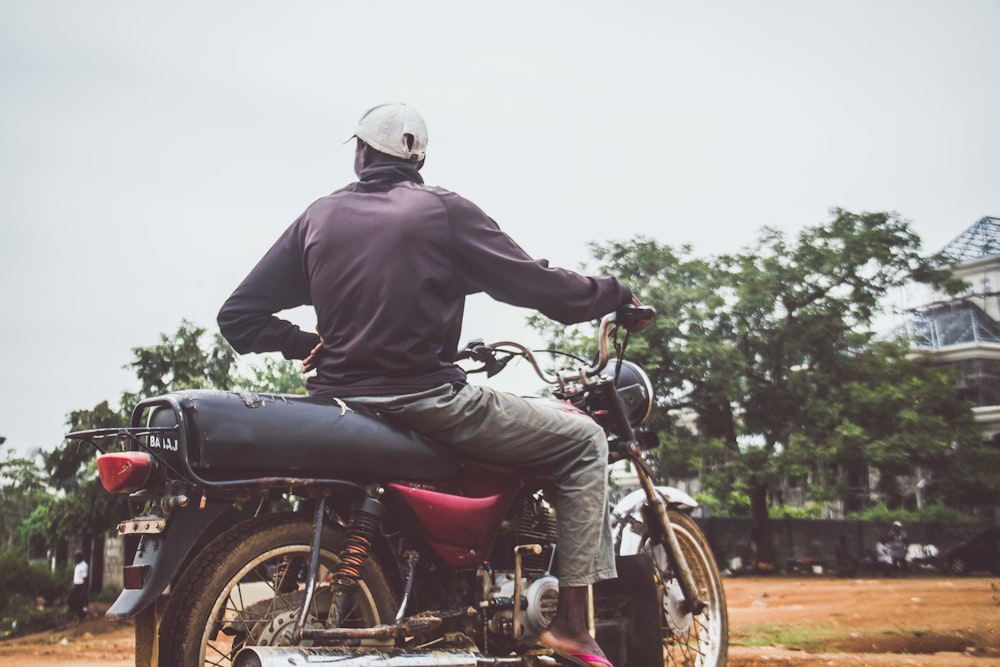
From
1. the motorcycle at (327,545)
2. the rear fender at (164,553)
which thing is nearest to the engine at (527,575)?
the motorcycle at (327,545)

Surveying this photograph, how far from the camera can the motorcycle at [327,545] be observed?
88.0 inches

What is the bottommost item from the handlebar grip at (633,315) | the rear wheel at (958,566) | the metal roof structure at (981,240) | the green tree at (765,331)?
the rear wheel at (958,566)

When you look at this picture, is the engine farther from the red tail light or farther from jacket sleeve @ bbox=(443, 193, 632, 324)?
the red tail light

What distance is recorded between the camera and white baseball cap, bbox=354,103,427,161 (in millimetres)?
2906

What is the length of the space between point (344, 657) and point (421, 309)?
3.44 feet

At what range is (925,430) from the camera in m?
21.6

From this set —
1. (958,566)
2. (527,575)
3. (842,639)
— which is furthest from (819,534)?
(527,575)

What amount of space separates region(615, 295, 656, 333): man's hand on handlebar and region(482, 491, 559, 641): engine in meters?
0.73

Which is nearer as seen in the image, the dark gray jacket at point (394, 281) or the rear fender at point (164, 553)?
the rear fender at point (164, 553)

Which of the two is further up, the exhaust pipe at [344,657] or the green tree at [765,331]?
the green tree at [765,331]

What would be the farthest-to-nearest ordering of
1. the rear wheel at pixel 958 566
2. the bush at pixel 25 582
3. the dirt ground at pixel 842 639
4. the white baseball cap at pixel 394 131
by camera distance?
the rear wheel at pixel 958 566 < the bush at pixel 25 582 < the dirt ground at pixel 842 639 < the white baseball cap at pixel 394 131

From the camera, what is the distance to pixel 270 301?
304 centimetres

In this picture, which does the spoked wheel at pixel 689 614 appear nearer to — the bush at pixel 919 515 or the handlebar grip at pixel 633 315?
the handlebar grip at pixel 633 315

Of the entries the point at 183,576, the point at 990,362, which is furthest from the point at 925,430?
the point at 183,576
